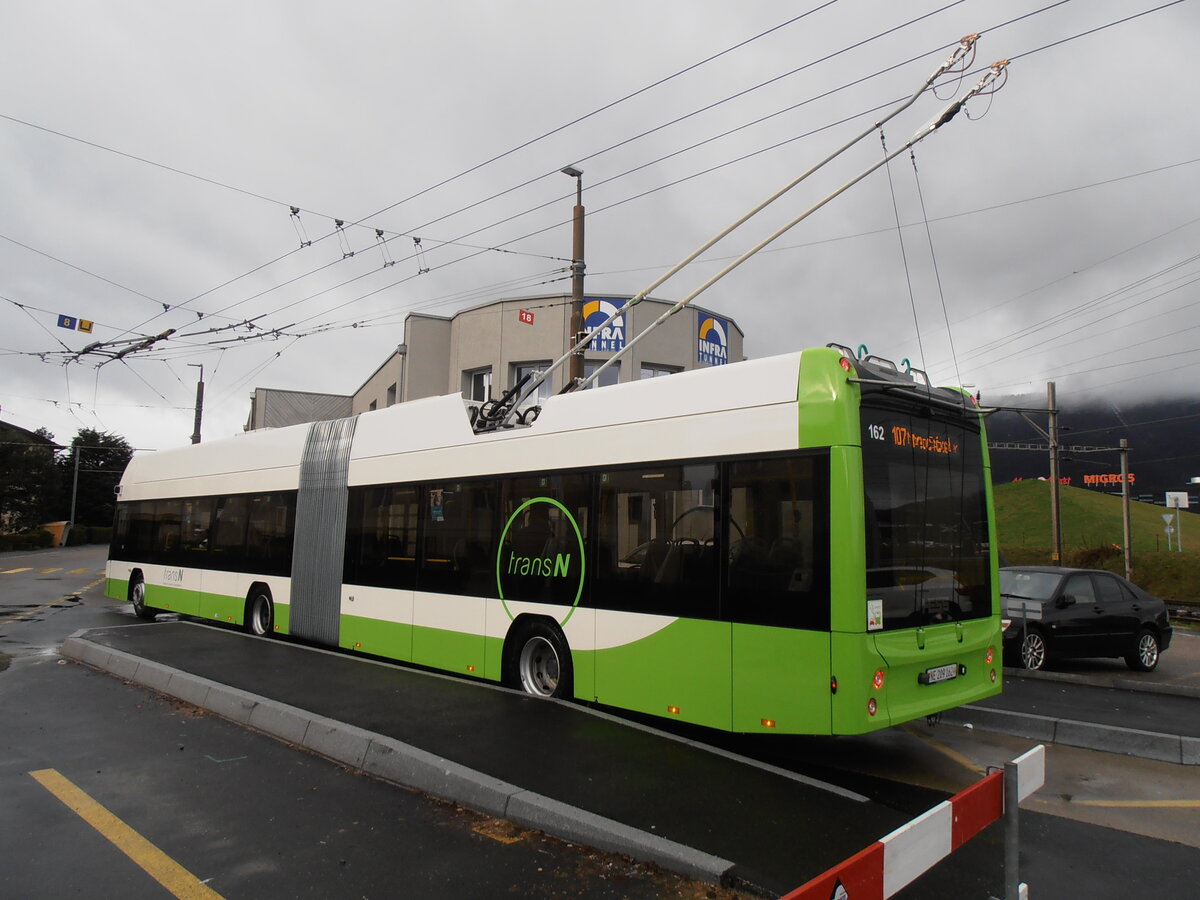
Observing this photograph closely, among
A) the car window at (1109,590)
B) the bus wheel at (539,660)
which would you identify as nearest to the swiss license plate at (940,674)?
the bus wheel at (539,660)

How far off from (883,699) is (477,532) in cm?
485

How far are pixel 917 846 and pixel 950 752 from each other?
489 centimetres

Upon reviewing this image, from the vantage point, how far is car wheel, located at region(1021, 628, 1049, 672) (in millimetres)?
11422

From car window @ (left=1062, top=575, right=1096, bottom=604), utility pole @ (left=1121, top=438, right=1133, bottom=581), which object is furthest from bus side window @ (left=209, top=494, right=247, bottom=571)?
utility pole @ (left=1121, top=438, right=1133, bottom=581)

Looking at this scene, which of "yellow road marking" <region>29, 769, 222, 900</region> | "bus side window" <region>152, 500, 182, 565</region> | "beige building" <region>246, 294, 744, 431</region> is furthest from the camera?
"beige building" <region>246, 294, 744, 431</region>

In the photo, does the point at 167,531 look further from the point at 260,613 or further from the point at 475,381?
the point at 475,381

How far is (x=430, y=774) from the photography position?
18.5 ft

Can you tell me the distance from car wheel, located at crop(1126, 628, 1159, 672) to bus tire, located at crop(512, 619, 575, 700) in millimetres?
9751

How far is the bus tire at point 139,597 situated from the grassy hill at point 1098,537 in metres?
29.8

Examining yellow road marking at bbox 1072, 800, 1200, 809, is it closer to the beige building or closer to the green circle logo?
the green circle logo

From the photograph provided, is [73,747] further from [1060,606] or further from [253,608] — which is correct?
[1060,606]

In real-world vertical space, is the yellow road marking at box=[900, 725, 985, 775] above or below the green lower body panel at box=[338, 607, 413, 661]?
below

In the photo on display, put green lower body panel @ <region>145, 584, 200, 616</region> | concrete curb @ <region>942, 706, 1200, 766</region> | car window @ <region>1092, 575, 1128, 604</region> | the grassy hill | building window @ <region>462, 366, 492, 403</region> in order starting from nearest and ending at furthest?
concrete curb @ <region>942, 706, 1200, 766</region> < car window @ <region>1092, 575, 1128, 604</region> < green lower body panel @ <region>145, 584, 200, 616</region> < the grassy hill < building window @ <region>462, 366, 492, 403</region>

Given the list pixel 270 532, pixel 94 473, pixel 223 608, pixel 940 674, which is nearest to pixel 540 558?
pixel 940 674
